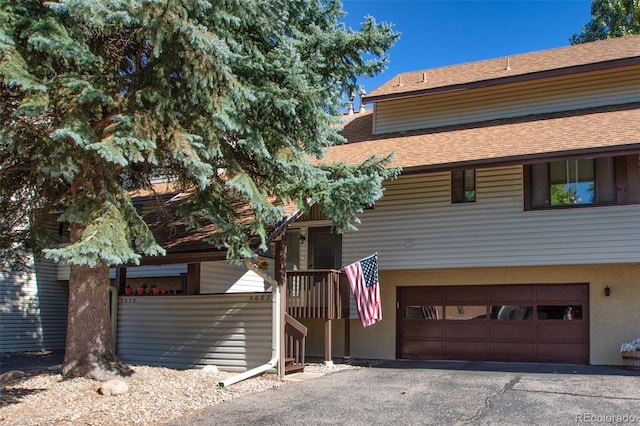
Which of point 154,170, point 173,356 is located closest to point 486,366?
point 173,356

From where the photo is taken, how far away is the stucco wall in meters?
12.8

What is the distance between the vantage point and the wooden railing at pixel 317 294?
13.6m

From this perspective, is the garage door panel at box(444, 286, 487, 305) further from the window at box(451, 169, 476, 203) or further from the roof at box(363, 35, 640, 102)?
the roof at box(363, 35, 640, 102)

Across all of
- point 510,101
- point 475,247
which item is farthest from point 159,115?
point 510,101

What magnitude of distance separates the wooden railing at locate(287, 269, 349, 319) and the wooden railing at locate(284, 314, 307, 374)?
3.72ft

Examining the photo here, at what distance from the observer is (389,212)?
14547 mm

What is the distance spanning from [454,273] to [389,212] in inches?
83.9

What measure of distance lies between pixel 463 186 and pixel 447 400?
6356 mm

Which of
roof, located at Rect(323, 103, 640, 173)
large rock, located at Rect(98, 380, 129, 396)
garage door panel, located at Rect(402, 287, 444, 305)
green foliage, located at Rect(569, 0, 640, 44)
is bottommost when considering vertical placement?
large rock, located at Rect(98, 380, 129, 396)

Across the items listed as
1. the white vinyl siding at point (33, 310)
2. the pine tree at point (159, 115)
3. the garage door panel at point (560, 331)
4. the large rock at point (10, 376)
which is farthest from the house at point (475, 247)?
the white vinyl siding at point (33, 310)

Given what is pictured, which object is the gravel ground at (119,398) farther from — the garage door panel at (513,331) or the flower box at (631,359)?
the flower box at (631,359)

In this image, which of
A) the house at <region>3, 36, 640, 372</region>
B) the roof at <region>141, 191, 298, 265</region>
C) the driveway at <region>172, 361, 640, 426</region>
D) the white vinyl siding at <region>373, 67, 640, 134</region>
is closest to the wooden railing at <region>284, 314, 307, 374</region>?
the house at <region>3, 36, 640, 372</region>

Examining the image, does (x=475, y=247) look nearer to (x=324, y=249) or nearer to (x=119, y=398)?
(x=324, y=249)

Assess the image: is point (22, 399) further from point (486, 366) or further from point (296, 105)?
point (486, 366)
